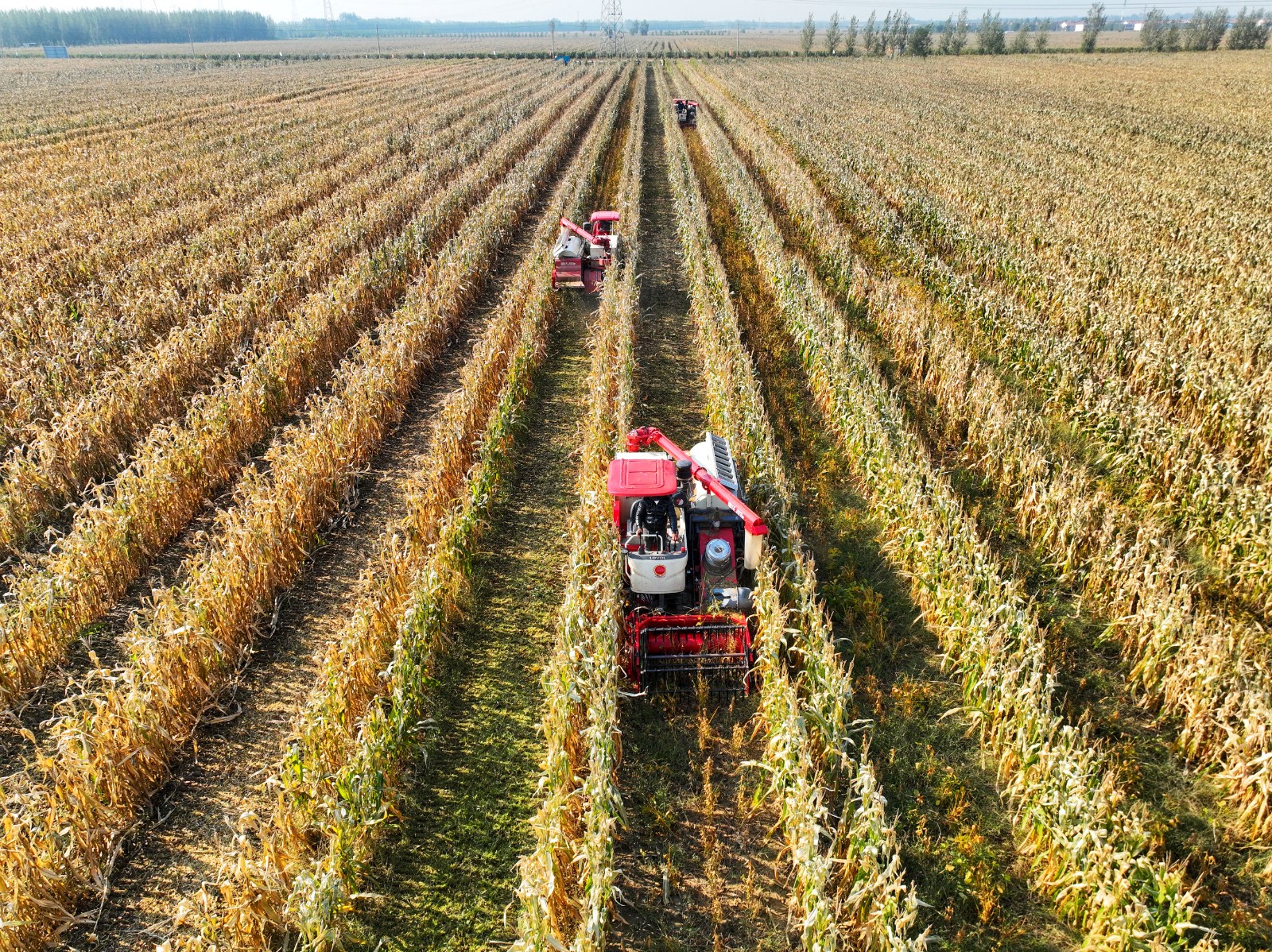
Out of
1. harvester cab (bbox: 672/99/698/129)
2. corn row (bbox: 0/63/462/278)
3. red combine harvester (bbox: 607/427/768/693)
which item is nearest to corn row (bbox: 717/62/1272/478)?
red combine harvester (bbox: 607/427/768/693)

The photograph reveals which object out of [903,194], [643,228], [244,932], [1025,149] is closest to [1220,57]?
[1025,149]

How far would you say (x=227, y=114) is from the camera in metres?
41.8

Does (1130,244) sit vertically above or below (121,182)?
below

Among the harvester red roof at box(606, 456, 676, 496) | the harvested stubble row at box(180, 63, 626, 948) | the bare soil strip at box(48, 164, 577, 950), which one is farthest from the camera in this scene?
the harvester red roof at box(606, 456, 676, 496)

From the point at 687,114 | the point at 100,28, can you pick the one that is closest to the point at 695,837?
the point at 687,114

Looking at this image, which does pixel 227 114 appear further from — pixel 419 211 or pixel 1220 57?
pixel 1220 57

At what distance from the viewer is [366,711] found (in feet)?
22.5

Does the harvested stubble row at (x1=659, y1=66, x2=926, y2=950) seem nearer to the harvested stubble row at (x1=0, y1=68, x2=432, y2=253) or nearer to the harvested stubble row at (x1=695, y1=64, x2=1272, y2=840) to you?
the harvested stubble row at (x1=695, y1=64, x2=1272, y2=840)

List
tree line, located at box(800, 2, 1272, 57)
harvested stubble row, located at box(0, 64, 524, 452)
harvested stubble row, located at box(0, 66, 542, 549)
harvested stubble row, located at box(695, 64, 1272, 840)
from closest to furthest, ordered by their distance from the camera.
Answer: harvested stubble row, located at box(695, 64, 1272, 840) < harvested stubble row, located at box(0, 66, 542, 549) < harvested stubble row, located at box(0, 64, 524, 452) < tree line, located at box(800, 2, 1272, 57)

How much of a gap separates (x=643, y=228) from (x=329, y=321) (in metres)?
11.0

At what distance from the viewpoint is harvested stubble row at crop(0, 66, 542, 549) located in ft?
32.8

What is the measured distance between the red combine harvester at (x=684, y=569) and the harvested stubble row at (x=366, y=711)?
2.08 metres

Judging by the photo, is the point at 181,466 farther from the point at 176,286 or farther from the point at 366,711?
the point at 176,286

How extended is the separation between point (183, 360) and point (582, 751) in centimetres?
1084
